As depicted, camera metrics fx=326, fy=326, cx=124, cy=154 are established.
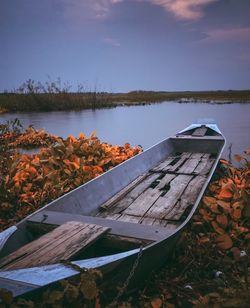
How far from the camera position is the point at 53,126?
14.6 metres

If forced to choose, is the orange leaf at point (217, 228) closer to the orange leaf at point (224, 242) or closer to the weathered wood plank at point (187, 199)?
the orange leaf at point (224, 242)

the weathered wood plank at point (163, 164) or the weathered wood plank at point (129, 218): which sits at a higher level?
the weathered wood plank at point (163, 164)

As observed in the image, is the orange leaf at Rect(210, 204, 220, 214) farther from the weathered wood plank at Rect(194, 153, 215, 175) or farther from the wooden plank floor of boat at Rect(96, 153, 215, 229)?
the weathered wood plank at Rect(194, 153, 215, 175)

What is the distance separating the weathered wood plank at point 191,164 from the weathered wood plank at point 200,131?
1011 millimetres

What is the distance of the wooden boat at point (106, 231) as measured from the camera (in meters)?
2.07

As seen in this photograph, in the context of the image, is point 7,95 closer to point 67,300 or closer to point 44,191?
point 44,191

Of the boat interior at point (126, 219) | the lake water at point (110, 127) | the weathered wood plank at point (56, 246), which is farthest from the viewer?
the lake water at point (110, 127)

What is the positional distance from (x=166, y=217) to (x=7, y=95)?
17033 millimetres

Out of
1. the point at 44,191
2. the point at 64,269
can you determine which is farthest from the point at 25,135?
the point at 64,269

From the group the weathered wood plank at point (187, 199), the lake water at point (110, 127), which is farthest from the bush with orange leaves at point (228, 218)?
the lake water at point (110, 127)

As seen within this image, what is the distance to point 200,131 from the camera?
815 cm

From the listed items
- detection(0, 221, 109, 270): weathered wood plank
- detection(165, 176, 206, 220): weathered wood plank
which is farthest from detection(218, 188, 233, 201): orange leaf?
detection(0, 221, 109, 270): weathered wood plank

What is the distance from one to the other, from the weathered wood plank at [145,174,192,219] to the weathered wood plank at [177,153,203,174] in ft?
1.32

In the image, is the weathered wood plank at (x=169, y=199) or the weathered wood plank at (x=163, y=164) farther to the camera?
the weathered wood plank at (x=163, y=164)
